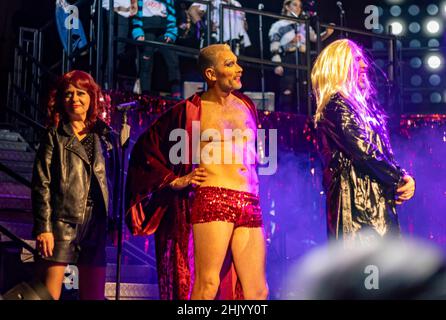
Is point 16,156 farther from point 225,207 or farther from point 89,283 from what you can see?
point 225,207

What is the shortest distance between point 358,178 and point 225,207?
3.51 feet

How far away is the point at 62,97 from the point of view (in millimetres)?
4906

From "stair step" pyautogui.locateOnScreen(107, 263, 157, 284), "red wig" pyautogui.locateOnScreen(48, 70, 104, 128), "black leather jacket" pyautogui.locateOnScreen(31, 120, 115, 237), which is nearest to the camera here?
"black leather jacket" pyautogui.locateOnScreen(31, 120, 115, 237)

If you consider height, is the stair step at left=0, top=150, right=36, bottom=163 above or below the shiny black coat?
above

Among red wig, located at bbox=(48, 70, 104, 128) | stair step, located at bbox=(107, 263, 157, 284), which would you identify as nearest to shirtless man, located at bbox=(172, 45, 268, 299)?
red wig, located at bbox=(48, 70, 104, 128)

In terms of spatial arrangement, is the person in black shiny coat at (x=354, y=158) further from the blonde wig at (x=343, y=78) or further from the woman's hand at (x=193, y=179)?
the woman's hand at (x=193, y=179)

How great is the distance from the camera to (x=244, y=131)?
477cm

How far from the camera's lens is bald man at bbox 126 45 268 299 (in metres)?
4.54

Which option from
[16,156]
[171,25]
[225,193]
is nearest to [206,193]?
[225,193]

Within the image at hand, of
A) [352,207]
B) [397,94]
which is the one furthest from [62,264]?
[397,94]

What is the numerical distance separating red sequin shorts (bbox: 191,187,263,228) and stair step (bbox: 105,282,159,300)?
68.7 inches

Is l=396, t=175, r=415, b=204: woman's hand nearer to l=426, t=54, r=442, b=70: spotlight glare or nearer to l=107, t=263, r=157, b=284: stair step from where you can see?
l=107, t=263, r=157, b=284: stair step

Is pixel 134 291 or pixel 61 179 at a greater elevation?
pixel 61 179
